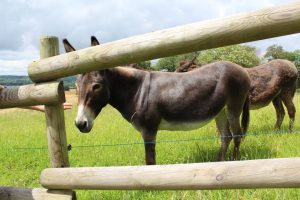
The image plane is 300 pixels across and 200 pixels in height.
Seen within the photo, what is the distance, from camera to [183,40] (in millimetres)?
2279

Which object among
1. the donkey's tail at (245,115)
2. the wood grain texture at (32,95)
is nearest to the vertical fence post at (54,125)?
the wood grain texture at (32,95)

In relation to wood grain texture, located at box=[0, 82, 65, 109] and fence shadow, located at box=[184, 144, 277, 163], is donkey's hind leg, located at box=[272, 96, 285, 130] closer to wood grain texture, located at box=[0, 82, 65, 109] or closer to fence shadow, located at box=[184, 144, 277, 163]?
fence shadow, located at box=[184, 144, 277, 163]

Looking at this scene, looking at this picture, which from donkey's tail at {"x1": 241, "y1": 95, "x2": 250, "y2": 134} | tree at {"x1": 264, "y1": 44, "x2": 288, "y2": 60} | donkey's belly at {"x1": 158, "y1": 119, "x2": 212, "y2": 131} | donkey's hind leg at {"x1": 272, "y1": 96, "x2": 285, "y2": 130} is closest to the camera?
donkey's belly at {"x1": 158, "y1": 119, "x2": 212, "y2": 131}

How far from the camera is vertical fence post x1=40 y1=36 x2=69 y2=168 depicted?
3021 millimetres

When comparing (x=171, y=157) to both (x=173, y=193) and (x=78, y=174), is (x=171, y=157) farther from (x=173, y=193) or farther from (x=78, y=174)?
(x=78, y=174)

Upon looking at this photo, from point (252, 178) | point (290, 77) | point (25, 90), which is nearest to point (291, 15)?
point (252, 178)

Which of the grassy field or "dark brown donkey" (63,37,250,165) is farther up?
"dark brown donkey" (63,37,250,165)

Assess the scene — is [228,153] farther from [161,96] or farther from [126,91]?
[126,91]

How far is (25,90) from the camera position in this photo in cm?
308

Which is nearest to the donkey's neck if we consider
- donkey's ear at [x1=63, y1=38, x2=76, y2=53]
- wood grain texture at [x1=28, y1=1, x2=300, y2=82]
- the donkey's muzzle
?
the donkey's muzzle

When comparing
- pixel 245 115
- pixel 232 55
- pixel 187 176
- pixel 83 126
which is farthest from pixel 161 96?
pixel 232 55

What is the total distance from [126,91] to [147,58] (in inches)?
77.3

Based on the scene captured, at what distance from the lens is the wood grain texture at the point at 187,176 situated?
2.12 m

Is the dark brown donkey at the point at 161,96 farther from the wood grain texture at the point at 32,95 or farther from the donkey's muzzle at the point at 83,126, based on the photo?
the wood grain texture at the point at 32,95
